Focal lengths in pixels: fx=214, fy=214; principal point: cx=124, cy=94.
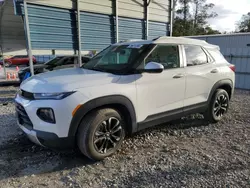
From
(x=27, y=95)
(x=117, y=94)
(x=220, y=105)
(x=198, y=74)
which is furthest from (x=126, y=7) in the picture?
(x=27, y=95)

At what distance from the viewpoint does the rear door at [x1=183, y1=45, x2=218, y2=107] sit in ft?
13.1

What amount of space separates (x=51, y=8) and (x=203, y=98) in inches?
189

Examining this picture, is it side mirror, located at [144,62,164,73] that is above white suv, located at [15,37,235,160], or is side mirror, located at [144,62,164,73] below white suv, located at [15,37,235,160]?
above

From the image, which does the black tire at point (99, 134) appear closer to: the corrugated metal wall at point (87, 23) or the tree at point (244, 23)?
the corrugated metal wall at point (87, 23)

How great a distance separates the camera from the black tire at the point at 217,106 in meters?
4.57

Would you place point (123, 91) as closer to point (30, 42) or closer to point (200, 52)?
point (200, 52)

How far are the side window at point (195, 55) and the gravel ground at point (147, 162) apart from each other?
137 centimetres

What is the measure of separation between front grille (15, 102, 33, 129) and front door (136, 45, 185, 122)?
5.17ft

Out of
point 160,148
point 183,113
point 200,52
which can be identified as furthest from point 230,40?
point 160,148

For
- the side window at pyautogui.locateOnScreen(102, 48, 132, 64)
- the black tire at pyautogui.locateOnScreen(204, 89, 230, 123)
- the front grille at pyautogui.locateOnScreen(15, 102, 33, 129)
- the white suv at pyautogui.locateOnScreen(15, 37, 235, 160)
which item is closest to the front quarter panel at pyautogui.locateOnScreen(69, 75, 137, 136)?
the white suv at pyautogui.locateOnScreen(15, 37, 235, 160)

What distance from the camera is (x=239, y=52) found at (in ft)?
31.6

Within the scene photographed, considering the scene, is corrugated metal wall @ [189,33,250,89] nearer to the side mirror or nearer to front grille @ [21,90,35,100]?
the side mirror

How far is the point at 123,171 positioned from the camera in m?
2.91

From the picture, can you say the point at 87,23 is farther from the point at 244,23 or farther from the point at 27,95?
the point at 244,23
